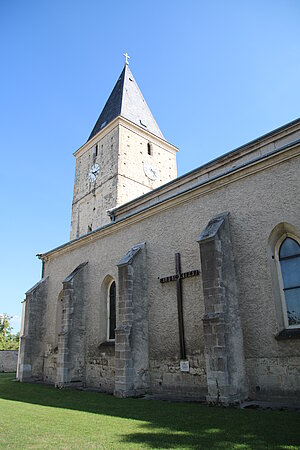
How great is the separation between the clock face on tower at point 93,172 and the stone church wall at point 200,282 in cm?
1420

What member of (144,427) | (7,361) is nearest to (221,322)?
(144,427)

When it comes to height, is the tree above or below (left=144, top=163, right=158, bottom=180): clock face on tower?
below

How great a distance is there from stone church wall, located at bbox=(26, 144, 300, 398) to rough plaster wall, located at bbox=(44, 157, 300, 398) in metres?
0.03

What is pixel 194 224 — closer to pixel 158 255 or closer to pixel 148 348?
pixel 158 255

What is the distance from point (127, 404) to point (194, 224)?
566 cm

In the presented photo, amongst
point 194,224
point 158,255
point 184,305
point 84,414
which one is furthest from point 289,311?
point 84,414

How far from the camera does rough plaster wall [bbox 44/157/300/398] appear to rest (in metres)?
8.80

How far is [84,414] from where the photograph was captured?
25.4ft

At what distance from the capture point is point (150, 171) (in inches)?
1091

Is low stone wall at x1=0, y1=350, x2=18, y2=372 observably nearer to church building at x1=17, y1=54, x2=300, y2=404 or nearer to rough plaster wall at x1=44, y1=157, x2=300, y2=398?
church building at x1=17, y1=54, x2=300, y2=404

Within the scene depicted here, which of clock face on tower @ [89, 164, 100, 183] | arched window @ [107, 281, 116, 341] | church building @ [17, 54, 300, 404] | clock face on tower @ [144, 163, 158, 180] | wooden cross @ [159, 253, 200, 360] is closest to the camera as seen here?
church building @ [17, 54, 300, 404]

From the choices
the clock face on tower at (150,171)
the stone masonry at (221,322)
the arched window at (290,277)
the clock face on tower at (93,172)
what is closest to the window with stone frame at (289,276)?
the arched window at (290,277)

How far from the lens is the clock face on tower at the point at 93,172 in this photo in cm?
2764

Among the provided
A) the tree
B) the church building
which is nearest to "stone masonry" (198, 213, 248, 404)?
the church building
